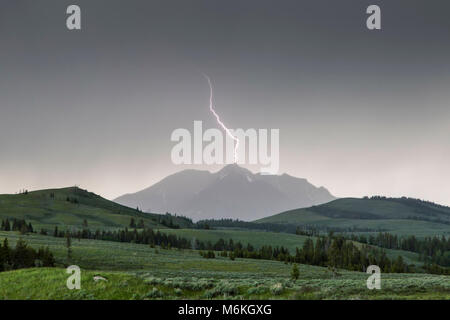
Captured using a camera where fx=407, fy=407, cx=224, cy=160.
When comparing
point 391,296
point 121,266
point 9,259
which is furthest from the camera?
point 121,266

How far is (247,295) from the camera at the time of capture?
99.8 ft

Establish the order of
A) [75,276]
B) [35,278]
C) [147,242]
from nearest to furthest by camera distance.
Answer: [75,276]
[35,278]
[147,242]

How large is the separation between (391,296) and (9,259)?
5155 cm

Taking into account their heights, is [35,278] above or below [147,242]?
above
